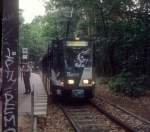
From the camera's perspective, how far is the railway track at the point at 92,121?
1344cm

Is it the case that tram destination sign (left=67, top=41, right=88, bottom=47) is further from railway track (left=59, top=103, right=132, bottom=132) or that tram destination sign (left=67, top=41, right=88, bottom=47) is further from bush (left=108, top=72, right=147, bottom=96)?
bush (left=108, top=72, right=147, bottom=96)

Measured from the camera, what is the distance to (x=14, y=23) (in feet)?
20.8

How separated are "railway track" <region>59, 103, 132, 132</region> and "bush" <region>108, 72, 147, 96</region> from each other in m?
4.13

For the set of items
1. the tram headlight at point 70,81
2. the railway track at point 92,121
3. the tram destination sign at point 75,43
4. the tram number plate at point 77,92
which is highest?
the tram destination sign at point 75,43

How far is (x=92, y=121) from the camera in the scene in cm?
1521

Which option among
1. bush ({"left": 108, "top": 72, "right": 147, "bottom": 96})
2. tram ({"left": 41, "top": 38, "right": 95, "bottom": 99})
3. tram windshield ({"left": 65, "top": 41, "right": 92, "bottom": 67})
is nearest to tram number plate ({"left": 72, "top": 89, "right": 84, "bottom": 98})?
tram ({"left": 41, "top": 38, "right": 95, "bottom": 99})

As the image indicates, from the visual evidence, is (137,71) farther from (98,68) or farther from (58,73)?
(98,68)

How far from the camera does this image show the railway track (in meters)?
13.4

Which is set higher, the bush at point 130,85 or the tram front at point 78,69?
the tram front at point 78,69

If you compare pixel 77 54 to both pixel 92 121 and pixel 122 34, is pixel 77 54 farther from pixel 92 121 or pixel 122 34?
pixel 122 34

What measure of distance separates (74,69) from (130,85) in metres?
4.65

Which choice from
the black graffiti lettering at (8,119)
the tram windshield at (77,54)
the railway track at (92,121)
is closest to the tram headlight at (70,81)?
the tram windshield at (77,54)

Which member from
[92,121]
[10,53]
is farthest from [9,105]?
[92,121]

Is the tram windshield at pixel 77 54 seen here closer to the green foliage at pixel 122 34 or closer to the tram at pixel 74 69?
the tram at pixel 74 69
